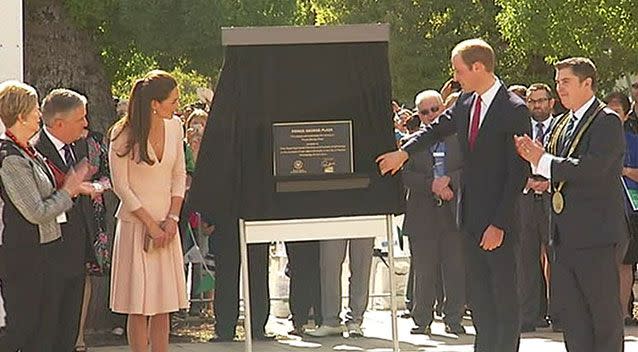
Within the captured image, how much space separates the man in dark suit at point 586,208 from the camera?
29.9ft

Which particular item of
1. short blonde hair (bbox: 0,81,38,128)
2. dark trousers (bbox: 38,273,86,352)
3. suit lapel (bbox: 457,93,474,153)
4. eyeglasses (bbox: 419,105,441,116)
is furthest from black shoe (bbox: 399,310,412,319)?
short blonde hair (bbox: 0,81,38,128)

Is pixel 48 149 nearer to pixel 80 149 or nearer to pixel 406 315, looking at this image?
pixel 80 149

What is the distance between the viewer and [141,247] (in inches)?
376

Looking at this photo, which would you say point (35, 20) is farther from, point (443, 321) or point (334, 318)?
point (443, 321)

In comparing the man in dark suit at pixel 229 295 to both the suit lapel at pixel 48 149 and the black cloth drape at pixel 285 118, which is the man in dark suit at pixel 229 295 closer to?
the black cloth drape at pixel 285 118

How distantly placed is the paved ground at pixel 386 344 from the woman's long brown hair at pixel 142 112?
286 centimetres

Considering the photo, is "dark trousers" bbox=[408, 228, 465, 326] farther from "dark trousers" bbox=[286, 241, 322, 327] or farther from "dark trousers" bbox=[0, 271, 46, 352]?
"dark trousers" bbox=[0, 271, 46, 352]

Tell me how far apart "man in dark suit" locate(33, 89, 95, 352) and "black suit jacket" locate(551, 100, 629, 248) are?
3.11 m

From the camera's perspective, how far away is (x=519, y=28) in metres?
21.7

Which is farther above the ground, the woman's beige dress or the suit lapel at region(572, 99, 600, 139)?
the suit lapel at region(572, 99, 600, 139)

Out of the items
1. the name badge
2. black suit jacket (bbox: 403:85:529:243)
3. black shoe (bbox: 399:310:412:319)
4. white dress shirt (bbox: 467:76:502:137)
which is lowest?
black shoe (bbox: 399:310:412:319)

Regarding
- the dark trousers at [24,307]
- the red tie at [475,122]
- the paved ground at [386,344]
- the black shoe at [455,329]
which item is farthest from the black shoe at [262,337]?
the dark trousers at [24,307]

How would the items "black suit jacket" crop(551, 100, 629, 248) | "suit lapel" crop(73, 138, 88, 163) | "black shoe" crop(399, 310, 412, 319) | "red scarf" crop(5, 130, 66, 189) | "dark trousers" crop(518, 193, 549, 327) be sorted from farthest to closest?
"black shoe" crop(399, 310, 412, 319)
"dark trousers" crop(518, 193, 549, 327)
"suit lapel" crop(73, 138, 88, 163)
"black suit jacket" crop(551, 100, 629, 248)
"red scarf" crop(5, 130, 66, 189)

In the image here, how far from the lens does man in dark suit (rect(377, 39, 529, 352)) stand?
951 centimetres
